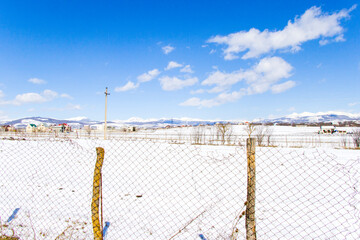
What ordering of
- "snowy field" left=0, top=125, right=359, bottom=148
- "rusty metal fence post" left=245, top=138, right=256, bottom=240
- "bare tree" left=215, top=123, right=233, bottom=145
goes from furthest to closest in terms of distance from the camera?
"bare tree" left=215, top=123, right=233, bottom=145 < "snowy field" left=0, top=125, right=359, bottom=148 < "rusty metal fence post" left=245, top=138, right=256, bottom=240

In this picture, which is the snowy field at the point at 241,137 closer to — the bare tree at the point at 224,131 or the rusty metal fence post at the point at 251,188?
the bare tree at the point at 224,131

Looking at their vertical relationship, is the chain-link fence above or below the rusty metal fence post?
below

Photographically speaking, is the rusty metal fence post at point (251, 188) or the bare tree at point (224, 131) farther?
the bare tree at point (224, 131)

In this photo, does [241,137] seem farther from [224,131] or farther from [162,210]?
[162,210]

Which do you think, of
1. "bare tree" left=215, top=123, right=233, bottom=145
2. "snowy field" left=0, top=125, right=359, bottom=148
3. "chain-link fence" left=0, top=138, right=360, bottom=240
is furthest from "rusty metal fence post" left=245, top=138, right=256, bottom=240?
"bare tree" left=215, top=123, right=233, bottom=145

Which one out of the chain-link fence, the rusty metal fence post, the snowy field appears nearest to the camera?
the rusty metal fence post

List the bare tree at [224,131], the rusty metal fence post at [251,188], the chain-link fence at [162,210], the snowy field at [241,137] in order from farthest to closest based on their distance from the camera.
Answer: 1. the bare tree at [224,131]
2. the snowy field at [241,137]
3. the chain-link fence at [162,210]
4. the rusty metal fence post at [251,188]

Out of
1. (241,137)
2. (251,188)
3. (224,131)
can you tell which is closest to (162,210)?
(251,188)

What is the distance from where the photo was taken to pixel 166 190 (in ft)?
25.9

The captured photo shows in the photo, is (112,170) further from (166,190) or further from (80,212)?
(80,212)

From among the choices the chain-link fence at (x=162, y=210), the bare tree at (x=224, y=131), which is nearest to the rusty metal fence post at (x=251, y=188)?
the chain-link fence at (x=162, y=210)

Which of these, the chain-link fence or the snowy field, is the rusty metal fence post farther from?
the snowy field

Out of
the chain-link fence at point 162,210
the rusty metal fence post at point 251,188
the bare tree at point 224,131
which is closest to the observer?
the rusty metal fence post at point 251,188

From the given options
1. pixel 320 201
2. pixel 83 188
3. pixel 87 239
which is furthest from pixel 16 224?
pixel 320 201
